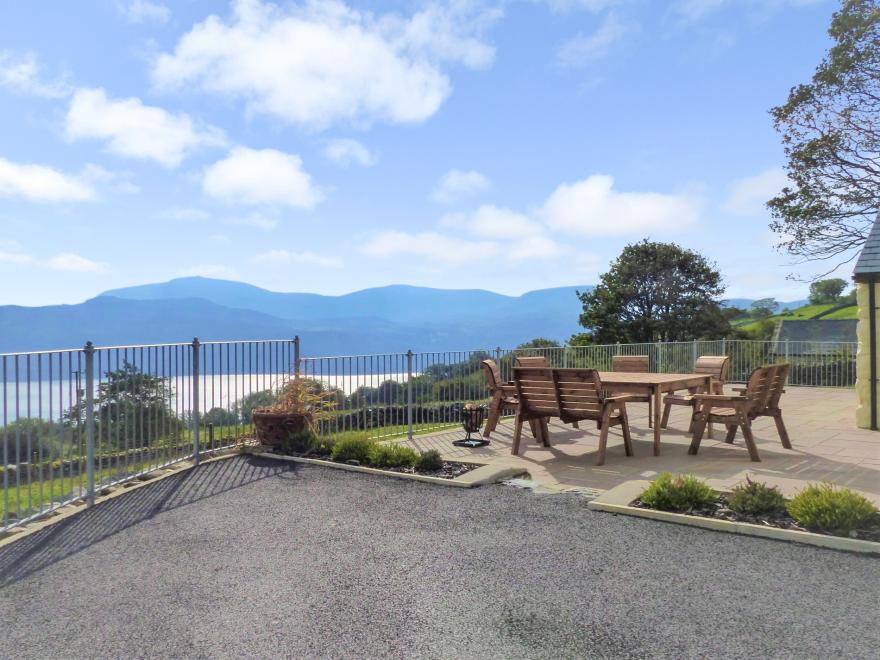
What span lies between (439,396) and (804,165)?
18.0 metres

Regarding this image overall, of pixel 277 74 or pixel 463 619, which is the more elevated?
pixel 277 74

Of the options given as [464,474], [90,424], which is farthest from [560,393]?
[90,424]

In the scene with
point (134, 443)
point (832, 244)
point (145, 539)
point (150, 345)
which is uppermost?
point (832, 244)

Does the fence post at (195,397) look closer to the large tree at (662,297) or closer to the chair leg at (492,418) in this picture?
the chair leg at (492,418)

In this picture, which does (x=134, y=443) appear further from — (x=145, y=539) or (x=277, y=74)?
(x=277, y=74)

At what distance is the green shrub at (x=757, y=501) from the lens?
A: 430 cm

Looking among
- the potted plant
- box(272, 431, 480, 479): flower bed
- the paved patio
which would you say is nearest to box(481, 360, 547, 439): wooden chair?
the paved patio

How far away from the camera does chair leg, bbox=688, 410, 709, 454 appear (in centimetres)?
682

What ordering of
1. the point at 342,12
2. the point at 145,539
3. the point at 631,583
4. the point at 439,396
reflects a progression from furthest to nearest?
the point at 439,396, the point at 342,12, the point at 145,539, the point at 631,583

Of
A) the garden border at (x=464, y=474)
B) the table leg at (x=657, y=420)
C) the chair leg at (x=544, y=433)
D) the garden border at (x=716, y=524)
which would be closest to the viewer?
the garden border at (x=716, y=524)

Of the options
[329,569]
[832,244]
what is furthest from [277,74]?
[832,244]

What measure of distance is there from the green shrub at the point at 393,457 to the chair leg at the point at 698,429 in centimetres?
308

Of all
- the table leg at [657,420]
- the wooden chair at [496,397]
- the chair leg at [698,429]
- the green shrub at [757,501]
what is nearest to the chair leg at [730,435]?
the chair leg at [698,429]

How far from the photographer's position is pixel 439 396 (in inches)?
372
